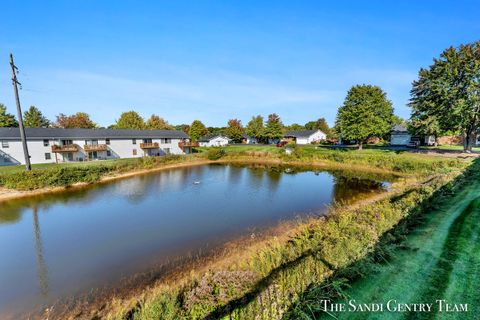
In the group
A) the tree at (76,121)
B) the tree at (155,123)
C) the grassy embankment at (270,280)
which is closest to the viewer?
the grassy embankment at (270,280)

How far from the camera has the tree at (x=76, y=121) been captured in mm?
69750

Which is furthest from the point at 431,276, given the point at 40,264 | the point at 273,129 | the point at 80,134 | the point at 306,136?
the point at 306,136

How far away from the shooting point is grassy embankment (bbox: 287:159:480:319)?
4.77 meters

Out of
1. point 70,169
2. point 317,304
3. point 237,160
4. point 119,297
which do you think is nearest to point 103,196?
point 70,169

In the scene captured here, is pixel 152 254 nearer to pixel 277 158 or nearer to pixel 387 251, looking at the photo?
pixel 387 251

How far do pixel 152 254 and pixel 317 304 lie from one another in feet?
28.9

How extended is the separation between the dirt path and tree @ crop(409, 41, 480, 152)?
3047 cm

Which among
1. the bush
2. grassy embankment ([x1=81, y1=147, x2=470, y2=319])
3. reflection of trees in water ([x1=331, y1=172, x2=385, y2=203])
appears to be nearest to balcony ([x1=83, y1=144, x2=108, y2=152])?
the bush

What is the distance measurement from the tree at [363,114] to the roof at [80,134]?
3500 cm

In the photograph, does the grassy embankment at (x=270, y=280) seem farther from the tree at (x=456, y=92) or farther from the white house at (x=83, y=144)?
the white house at (x=83, y=144)

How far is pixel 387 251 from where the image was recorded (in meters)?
6.65

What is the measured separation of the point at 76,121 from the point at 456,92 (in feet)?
297

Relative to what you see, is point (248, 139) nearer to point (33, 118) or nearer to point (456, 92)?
point (456, 92)

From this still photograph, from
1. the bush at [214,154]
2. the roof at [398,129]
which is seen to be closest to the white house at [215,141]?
the bush at [214,154]
